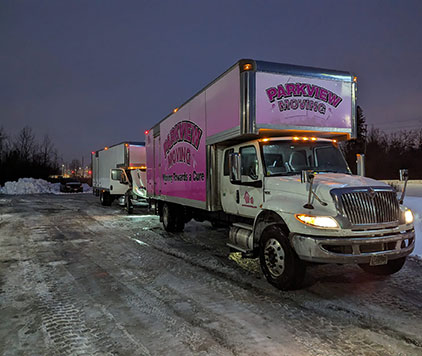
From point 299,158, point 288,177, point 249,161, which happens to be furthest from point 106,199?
point 288,177

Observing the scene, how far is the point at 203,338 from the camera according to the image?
381 cm

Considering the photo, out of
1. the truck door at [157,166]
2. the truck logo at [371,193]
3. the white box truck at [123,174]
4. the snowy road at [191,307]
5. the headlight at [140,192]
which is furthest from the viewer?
the white box truck at [123,174]

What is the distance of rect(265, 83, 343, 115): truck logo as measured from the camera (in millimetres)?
6297

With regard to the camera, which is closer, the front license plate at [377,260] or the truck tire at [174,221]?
the front license plate at [377,260]

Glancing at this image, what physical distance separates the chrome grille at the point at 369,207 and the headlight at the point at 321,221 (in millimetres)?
233

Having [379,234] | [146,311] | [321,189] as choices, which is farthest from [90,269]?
[379,234]

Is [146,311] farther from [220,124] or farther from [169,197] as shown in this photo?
[169,197]

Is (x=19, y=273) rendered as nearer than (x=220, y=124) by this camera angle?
Yes

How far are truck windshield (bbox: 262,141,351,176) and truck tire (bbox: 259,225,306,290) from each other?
1.16 m

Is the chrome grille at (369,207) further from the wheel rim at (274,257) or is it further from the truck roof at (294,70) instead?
the truck roof at (294,70)

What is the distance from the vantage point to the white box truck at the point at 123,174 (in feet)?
55.0

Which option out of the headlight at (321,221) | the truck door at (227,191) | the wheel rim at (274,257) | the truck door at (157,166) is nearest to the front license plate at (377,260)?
the headlight at (321,221)

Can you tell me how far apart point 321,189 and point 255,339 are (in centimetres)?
238

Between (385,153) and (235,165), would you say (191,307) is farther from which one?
(385,153)
